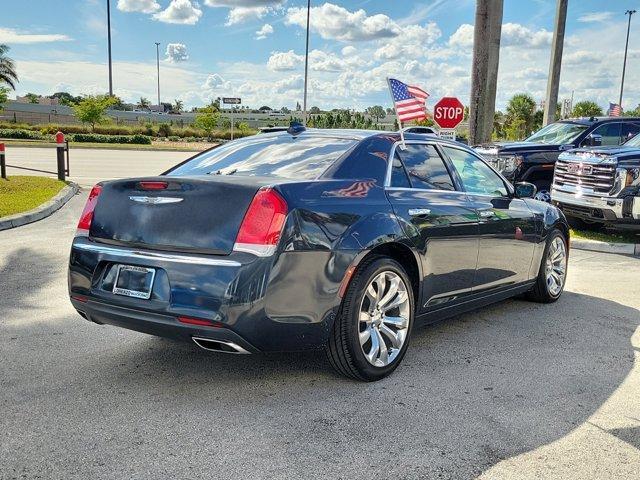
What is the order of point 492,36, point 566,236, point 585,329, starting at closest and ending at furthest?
point 585,329 → point 566,236 → point 492,36

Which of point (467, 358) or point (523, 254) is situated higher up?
point (523, 254)

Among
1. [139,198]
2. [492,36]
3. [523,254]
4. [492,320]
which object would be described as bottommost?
[492,320]

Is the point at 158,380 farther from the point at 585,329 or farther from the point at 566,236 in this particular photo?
the point at 566,236

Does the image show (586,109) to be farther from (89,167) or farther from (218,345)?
(218,345)

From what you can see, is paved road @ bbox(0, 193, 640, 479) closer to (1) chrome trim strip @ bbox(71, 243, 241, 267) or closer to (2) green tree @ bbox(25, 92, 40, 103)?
(1) chrome trim strip @ bbox(71, 243, 241, 267)

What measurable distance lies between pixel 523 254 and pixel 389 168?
1.98 m

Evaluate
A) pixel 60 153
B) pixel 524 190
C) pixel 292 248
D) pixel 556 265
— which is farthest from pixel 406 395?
pixel 60 153

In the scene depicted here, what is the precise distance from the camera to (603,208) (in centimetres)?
1025

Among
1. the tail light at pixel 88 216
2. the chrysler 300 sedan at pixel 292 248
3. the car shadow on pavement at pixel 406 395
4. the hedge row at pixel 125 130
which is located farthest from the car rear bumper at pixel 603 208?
the hedge row at pixel 125 130

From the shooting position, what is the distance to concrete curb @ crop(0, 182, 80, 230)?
399 inches

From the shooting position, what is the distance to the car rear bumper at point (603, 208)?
32.8 feet

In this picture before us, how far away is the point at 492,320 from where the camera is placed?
5.95m

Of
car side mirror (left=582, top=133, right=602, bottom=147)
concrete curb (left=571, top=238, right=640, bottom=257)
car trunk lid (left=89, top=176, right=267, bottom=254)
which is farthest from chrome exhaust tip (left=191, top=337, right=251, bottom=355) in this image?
car side mirror (left=582, top=133, right=602, bottom=147)

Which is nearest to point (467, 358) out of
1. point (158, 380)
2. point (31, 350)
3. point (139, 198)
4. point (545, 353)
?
point (545, 353)
